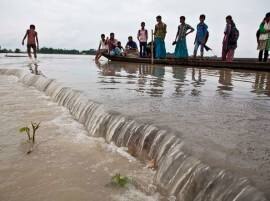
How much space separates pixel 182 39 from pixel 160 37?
143 centimetres

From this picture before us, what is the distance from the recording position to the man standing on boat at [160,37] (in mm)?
12869

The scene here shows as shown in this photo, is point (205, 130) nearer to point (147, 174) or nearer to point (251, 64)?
point (147, 174)

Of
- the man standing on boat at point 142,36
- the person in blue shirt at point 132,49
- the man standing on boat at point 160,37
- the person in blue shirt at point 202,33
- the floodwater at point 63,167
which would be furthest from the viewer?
the person in blue shirt at point 132,49

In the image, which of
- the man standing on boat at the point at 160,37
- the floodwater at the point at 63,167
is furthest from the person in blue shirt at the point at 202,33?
the floodwater at the point at 63,167

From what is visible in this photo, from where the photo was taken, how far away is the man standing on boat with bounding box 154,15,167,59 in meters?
12.9

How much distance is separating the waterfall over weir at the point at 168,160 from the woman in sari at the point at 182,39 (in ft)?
25.9

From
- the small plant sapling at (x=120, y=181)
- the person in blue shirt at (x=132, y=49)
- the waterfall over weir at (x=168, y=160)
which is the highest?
the person in blue shirt at (x=132, y=49)

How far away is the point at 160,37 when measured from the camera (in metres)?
13.3

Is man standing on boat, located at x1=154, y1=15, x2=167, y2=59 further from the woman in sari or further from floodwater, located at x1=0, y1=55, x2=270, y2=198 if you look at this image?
floodwater, located at x1=0, y1=55, x2=270, y2=198

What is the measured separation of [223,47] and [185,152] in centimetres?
937

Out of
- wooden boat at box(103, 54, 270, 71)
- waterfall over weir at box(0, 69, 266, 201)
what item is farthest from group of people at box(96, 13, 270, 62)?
waterfall over weir at box(0, 69, 266, 201)

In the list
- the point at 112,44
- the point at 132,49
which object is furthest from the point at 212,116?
the point at 112,44

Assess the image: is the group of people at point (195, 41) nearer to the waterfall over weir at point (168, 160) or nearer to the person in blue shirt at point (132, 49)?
the person in blue shirt at point (132, 49)

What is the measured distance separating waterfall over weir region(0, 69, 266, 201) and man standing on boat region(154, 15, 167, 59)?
8.85m
